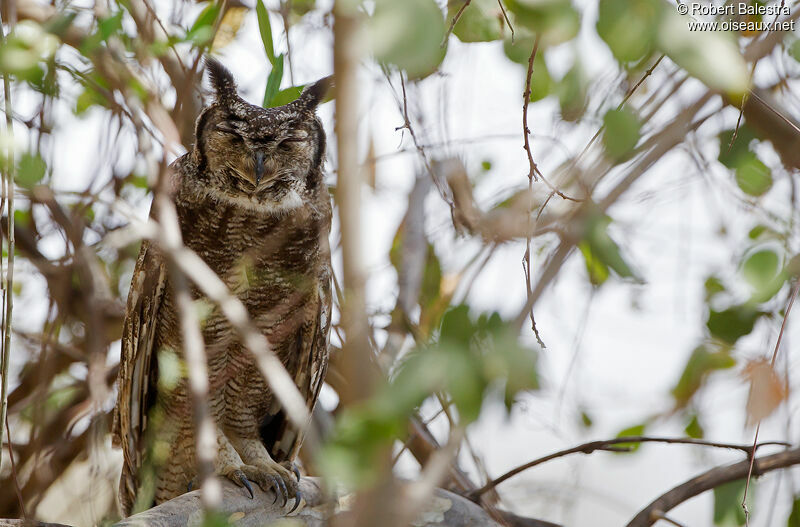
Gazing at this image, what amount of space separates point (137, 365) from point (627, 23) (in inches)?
66.2

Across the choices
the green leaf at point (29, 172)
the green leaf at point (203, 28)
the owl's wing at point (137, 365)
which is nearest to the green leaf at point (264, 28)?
the green leaf at point (203, 28)

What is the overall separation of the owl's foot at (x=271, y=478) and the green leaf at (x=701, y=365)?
0.87m

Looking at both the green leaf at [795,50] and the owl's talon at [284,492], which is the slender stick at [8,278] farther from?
the green leaf at [795,50]

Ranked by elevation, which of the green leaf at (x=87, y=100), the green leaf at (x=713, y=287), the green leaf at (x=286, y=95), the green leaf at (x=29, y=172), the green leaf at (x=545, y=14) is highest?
the green leaf at (x=87, y=100)

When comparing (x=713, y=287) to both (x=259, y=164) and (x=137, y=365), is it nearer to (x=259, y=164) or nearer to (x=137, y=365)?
(x=259, y=164)

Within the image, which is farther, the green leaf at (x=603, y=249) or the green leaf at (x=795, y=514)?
the green leaf at (x=795, y=514)

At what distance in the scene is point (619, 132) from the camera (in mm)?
706

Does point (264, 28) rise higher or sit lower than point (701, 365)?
higher

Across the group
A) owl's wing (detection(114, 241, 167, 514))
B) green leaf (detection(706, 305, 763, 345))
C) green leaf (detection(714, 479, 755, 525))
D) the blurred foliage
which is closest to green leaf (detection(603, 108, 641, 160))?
the blurred foliage

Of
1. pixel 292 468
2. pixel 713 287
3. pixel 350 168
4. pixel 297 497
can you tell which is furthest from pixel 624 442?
pixel 350 168

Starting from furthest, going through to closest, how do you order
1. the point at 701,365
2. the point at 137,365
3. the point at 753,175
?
the point at 137,365 < the point at 701,365 < the point at 753,175

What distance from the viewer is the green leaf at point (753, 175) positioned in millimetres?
1418

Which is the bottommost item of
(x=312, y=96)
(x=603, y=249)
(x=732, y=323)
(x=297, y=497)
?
(x=297, y=497)

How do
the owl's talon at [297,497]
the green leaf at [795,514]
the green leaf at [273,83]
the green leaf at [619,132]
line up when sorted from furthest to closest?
the owl's talon at [297,497], the green leaf at [795,514], the green leaf at [273,83], the green leaf at [619,132]
